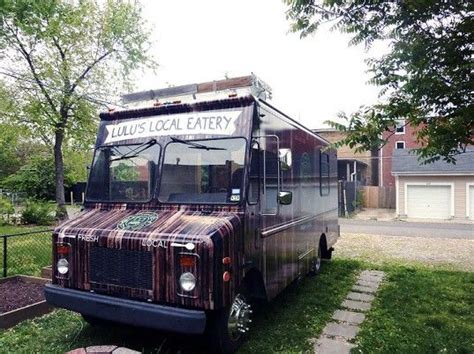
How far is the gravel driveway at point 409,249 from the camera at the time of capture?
34.3 ft

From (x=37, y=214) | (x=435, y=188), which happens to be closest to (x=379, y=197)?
(x=435, y=188)

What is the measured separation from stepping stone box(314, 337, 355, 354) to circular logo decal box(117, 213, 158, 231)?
2387 mm

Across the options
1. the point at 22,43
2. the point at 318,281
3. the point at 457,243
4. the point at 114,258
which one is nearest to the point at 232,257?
the point at 114,258

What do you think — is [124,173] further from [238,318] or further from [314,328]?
[314,328]

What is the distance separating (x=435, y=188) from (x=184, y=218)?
2277 centimetres

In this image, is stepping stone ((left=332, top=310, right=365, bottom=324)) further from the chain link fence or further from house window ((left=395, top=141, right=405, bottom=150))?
house window ((left=395, top=141, right=405, bottom=150))

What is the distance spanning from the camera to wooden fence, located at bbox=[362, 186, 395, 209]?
28.3m

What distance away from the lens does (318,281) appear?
762cm

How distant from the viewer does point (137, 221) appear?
4.21 metres

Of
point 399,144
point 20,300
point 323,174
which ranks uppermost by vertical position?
point 399,144

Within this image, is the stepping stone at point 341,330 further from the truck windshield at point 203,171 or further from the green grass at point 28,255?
the green grass at point 28,255

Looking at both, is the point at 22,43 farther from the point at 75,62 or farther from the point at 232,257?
the point at 232,257

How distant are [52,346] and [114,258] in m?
1.38

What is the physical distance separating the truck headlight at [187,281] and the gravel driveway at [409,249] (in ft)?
24.9
